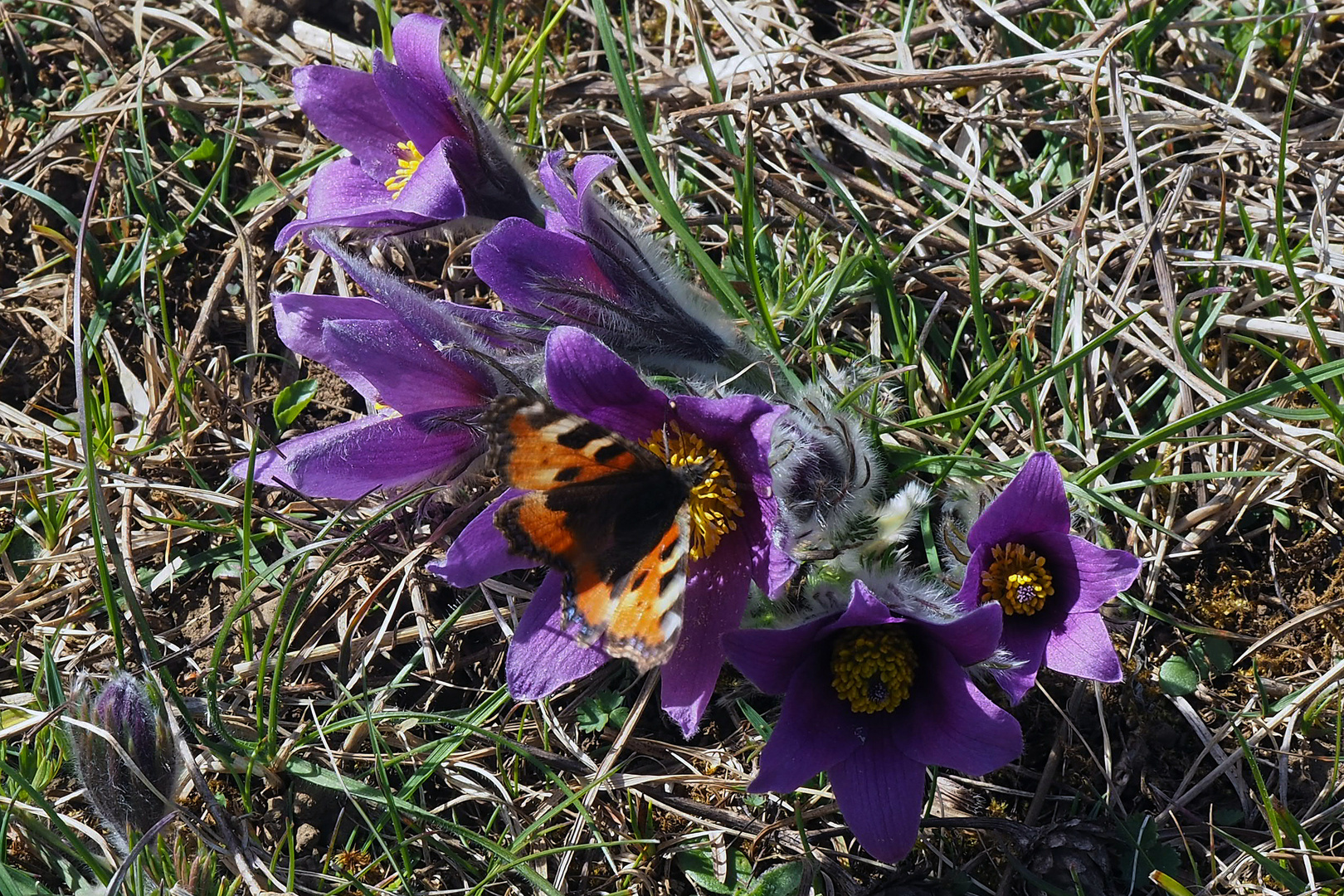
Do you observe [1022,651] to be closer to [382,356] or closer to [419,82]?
[382,356]

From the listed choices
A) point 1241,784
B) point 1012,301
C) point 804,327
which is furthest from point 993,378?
point 1241,784

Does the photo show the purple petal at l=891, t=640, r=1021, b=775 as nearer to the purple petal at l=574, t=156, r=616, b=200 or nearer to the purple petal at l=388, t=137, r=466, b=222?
the purple petal at l=574, t=156, r=616, b=200

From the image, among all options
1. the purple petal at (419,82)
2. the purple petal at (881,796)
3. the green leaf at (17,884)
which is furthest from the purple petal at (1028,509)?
the green leaf at (17,884)

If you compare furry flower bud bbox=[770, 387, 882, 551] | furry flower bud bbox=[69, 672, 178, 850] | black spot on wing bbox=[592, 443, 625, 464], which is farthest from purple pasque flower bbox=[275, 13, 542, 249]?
furry flower bud bbox=[69, 672, 178, 850]

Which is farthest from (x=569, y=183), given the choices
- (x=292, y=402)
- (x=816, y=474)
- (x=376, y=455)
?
(x=292, y=402)

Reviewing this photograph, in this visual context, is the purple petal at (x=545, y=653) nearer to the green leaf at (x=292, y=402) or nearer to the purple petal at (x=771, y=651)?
the purple petal at (x=771, y=651)

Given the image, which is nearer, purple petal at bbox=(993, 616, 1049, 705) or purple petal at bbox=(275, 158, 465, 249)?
purple petal at bbox=(993, 616, 1049, 705)
